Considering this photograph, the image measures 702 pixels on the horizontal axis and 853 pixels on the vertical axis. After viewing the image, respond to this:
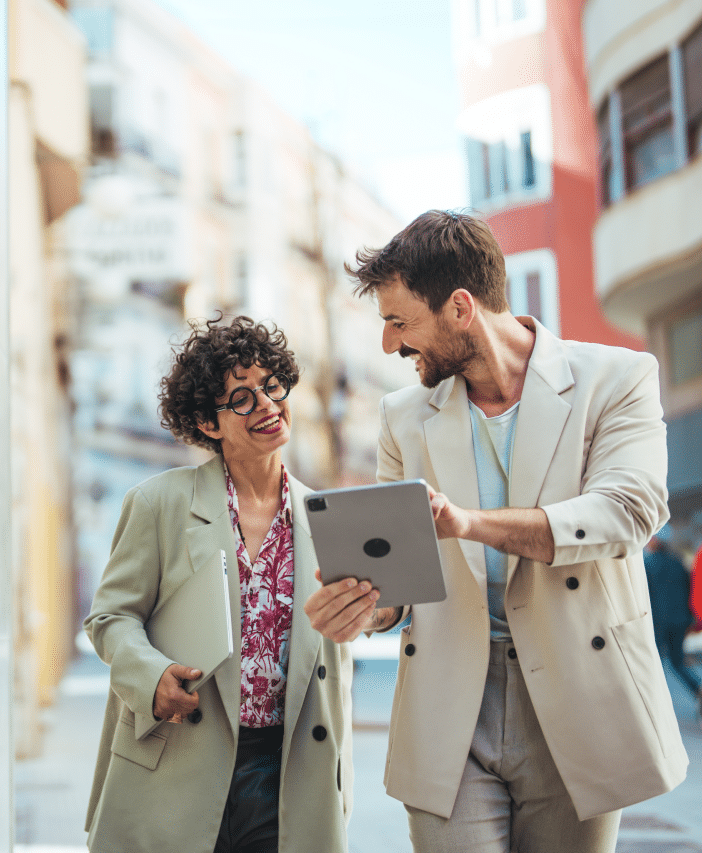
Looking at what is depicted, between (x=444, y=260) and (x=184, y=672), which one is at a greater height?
(x=444, y=260)

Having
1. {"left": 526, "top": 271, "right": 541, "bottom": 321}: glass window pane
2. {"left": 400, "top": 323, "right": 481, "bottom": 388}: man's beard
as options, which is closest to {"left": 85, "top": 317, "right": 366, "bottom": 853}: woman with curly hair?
{"left": 400, "top": 323, "right": 481, "bottom": 388}: man's beard

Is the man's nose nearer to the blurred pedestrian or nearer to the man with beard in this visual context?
the man with beard

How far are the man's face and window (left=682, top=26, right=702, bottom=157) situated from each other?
7.53 meters

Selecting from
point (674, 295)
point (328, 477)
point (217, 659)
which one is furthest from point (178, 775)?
point (674, 295)

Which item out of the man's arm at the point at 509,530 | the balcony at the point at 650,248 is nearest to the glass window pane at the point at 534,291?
the balcony at the point at 650,248

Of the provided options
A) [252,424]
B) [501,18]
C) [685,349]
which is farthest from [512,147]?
[252,424]

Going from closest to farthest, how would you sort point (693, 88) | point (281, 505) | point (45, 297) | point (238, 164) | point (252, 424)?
point (252, 424)
point (281, 505)
point (693, 88)
point (45, 297)
point (238, 164)

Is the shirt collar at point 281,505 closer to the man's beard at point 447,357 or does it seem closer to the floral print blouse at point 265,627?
the floral print blouse at point 265,627

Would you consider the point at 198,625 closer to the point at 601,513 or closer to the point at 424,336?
the point at 424,336

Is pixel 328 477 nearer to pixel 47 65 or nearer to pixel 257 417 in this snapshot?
pixel 47 65

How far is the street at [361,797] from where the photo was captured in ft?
17.9

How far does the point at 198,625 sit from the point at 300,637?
0.27 meters

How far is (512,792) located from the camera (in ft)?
7.64

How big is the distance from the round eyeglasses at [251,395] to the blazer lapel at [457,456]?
543mm
